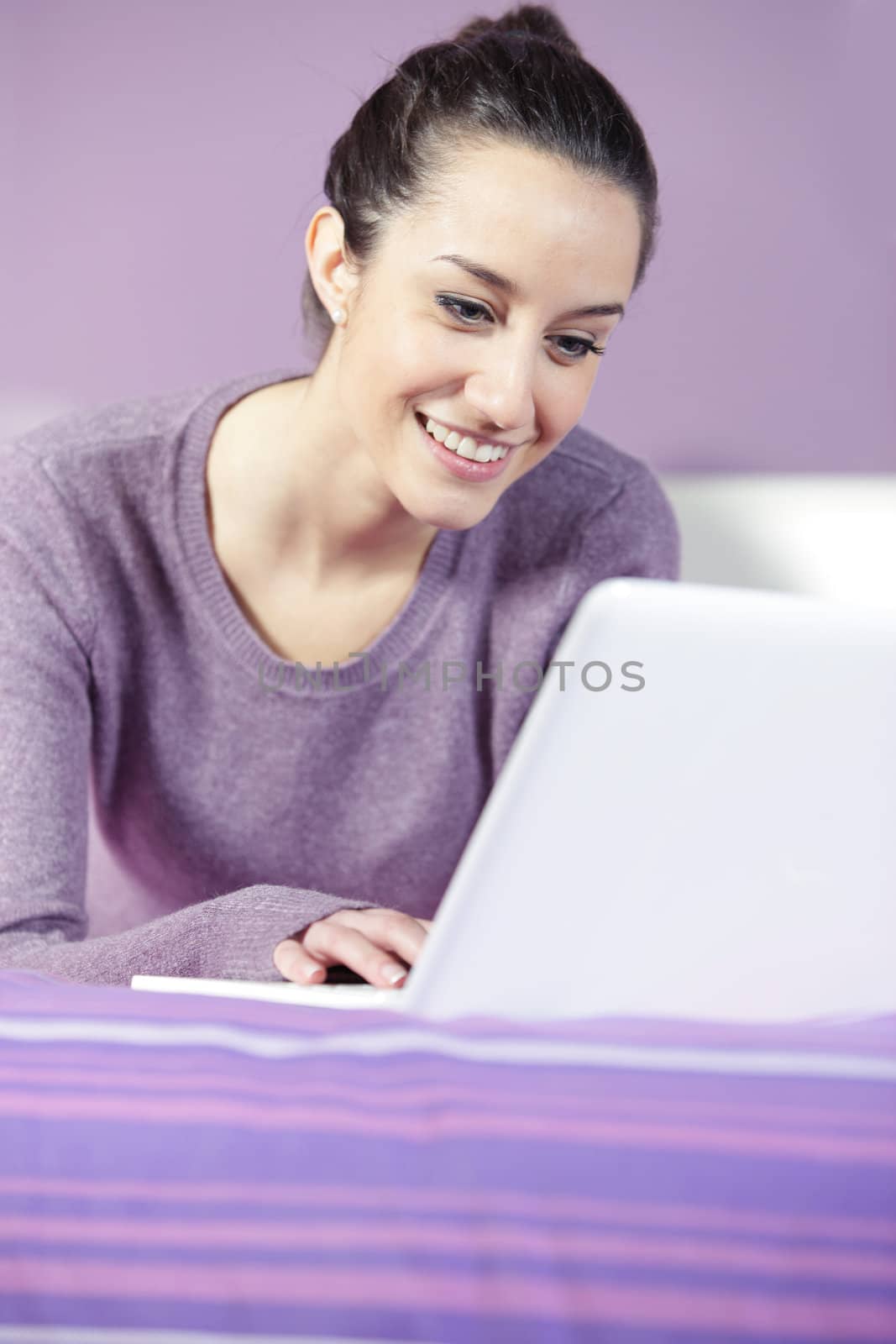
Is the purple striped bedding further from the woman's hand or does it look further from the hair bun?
the hair bun

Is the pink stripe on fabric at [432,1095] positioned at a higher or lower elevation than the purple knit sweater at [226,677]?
higher

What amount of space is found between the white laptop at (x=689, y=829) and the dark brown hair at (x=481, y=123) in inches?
26.3

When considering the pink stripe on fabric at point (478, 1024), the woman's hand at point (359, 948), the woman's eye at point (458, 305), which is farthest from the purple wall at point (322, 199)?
the pink stripe on fabric at point (478, 1024)

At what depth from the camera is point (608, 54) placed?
1.91 metres

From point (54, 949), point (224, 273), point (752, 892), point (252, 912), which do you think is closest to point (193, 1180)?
point (752, 892)

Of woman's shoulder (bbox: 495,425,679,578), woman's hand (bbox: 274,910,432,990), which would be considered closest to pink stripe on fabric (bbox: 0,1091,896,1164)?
woman's hand (bbox: 274,910,432,990)

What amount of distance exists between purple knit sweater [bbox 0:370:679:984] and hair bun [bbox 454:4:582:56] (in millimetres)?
368

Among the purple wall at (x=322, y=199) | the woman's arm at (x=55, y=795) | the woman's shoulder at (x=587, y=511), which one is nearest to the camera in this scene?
the woman's arm at (x=55, y=795)

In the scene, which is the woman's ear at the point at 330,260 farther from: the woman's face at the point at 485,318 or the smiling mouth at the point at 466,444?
the smiling mouth at the point at 466,444

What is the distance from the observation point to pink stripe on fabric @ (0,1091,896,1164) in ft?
1.66

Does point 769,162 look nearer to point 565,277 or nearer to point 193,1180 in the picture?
point 565,277

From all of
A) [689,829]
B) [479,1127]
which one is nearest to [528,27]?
[689,829]

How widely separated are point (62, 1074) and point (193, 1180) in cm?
7

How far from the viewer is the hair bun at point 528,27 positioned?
3.87 feet
